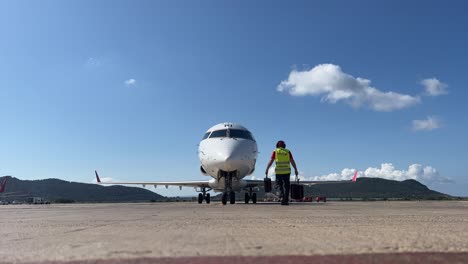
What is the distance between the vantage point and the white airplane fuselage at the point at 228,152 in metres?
19.3

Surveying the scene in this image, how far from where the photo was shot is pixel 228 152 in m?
19.2

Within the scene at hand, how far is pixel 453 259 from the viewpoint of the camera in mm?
2443

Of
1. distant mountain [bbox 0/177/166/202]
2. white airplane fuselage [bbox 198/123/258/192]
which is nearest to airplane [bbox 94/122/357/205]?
white airplane fuselage [bbox 198/123/258/192]

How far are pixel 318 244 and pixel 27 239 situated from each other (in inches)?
106

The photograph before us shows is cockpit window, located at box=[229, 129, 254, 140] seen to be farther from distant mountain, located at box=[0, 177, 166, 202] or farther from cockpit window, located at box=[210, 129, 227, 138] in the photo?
distant mountain, located at box=[0, 177, 166, 202]

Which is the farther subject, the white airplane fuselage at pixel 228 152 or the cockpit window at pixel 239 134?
the cockpit window at pixel 239 134

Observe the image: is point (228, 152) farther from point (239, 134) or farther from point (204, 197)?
point (204, 197)

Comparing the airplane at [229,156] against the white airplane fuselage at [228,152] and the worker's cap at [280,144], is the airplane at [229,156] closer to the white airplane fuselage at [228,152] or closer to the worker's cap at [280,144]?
the white airplane fuselage at [228,152]

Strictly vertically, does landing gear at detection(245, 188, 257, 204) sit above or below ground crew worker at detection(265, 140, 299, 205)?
below

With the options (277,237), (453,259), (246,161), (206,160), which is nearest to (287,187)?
(246,161)

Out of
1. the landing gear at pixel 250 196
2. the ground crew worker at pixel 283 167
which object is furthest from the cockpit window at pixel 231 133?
the ground crew worker at pixel 283 167

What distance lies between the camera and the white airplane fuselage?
1928cm

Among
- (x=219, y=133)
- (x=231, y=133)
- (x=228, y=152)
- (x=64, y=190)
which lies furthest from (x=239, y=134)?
(x=64, y=190)

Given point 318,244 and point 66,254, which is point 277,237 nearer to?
point 318,244
